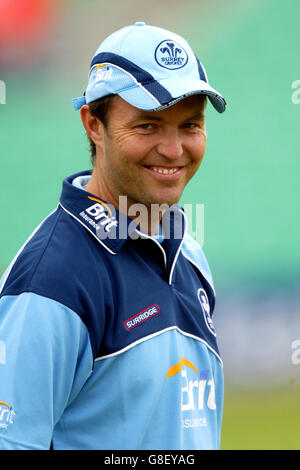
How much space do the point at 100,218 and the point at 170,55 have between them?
0.35 m

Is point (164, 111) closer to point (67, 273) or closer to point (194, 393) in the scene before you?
point (67, 273)

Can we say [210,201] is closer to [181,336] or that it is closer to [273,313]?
[273,313]

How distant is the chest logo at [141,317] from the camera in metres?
1.23

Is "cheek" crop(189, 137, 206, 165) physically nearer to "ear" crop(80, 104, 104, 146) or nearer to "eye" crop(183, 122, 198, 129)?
"eye" crop(183, 122, 198, 129)

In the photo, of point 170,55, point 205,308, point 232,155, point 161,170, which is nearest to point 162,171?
point 161,170

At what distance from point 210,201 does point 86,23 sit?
2.86ft

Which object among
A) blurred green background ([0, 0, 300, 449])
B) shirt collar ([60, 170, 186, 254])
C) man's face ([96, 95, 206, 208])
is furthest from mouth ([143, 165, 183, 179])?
A: blurred green background ([0, 0, 300, 449])

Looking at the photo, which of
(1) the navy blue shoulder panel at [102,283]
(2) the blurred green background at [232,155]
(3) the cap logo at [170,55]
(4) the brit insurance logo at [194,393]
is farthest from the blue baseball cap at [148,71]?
(2) the blurred green background at [232,155]

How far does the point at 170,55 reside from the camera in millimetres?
1326

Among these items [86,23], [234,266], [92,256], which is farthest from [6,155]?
[92,256]

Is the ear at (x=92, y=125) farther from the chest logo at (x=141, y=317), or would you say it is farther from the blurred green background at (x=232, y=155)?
the blurred green background at (x=232, y=155)

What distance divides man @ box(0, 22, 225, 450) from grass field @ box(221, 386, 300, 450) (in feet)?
4.38

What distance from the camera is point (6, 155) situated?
2.71 m

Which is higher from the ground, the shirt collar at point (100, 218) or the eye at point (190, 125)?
the eye at point (190, 125)
